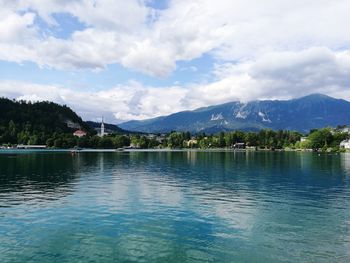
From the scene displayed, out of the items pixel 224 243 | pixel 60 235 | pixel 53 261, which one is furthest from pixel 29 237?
pixel 224 243

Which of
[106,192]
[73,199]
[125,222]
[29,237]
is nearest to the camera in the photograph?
[29,237]

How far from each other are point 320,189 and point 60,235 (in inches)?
1544

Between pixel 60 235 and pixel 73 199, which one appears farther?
pixel 73 199

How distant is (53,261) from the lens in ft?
72.6

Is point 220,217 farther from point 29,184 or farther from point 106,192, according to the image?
point 29,184

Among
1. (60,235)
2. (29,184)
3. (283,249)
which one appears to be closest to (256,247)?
(283,249)

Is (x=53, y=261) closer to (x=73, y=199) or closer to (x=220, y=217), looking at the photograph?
(x=220, y=217)

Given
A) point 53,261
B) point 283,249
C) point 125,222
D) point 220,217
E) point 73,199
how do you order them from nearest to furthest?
point 53,261 → point 283,249 → point 125,222 → point 220,217 → point 73,199

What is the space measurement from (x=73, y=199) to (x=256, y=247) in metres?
25.7

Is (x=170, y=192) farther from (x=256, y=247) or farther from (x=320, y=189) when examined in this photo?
(x=256, y=247)

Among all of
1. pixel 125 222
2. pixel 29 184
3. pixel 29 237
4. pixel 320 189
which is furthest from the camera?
pixel 29 184

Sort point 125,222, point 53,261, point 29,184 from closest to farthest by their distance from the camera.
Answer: point 53,261, point 125,222, point 29,184

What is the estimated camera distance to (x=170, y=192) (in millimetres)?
50312

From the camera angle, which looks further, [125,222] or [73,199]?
[73,199]
